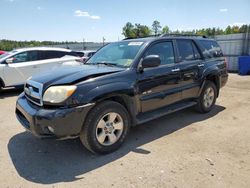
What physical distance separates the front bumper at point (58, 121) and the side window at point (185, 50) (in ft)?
8.30

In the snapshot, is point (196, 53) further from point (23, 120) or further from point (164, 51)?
point (23, 120)

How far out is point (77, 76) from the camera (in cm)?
354

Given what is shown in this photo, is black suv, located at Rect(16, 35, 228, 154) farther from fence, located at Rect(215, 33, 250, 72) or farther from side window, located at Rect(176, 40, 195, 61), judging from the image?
fence, located at Rect(215, 33, 250, 72)

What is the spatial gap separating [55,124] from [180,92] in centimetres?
272

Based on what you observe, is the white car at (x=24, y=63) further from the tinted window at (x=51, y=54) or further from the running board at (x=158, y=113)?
the running board at (x=158, y=113)

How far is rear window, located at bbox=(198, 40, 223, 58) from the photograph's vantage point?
5699 millimetres

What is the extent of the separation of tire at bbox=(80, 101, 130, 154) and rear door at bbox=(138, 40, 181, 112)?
52 cm

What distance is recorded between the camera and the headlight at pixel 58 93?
326 cm

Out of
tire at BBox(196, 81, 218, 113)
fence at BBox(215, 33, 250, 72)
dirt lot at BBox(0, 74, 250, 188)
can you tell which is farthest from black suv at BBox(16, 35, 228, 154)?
fence at BBox(215, 33, 250, 72)

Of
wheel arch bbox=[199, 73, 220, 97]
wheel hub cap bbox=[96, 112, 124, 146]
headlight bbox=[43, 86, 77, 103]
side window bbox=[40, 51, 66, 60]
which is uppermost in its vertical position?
side window bbox=[40, 51, 66, 60]

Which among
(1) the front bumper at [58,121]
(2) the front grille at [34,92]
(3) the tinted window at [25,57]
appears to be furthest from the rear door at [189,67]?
(3) the tinted window at [25,57]

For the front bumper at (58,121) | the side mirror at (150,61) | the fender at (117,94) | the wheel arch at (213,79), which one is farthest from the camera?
the wheel arch at (213,79)

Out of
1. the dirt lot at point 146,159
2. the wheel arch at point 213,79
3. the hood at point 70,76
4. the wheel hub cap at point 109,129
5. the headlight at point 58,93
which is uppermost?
the hood at point 70,76

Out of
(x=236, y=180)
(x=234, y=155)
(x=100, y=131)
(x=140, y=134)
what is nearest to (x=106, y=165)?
(x=100, y=131)
